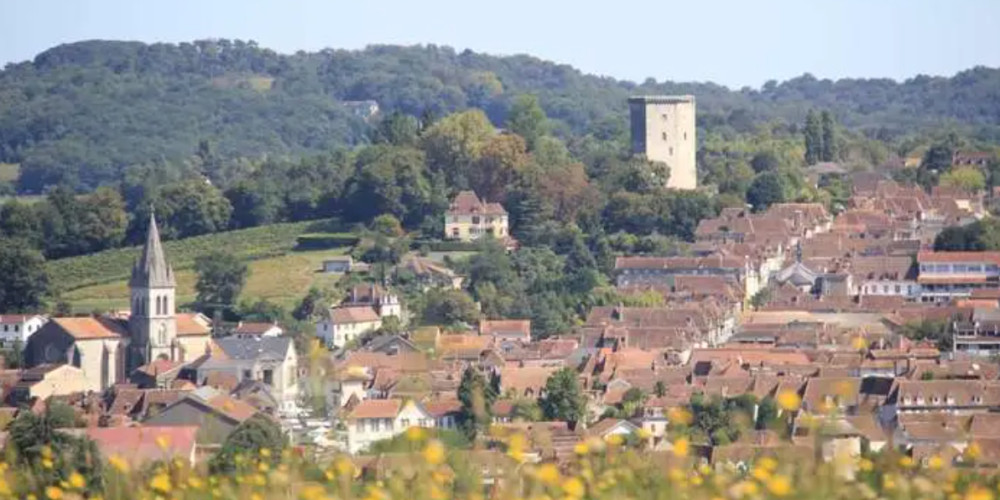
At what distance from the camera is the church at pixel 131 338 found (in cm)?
4094

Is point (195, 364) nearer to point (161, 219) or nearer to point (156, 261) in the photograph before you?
point (156, 261)

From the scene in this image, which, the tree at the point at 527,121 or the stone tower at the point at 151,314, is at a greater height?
the tree at the point at 527,121

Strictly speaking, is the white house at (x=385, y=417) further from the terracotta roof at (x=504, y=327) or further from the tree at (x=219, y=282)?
the tree at (x=219, y=282)

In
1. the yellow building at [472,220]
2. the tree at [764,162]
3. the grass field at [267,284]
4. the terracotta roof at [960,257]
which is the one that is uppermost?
the tree at [764,162]

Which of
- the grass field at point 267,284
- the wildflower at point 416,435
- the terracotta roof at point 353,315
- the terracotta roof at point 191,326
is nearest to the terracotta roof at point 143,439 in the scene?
the wildflower at point 416,435

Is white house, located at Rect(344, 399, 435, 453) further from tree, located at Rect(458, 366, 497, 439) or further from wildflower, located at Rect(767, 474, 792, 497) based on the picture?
wildflower, located at Rect(767, 474, 792, 497)

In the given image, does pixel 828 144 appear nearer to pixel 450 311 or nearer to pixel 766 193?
pixel 766 193

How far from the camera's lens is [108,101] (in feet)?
416

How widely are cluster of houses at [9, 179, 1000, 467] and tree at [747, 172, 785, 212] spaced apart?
1.74 metres

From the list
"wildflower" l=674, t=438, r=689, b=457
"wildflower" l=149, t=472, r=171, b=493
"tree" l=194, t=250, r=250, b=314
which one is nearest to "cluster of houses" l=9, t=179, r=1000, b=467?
"tree" l=194, t=250, r=250, b=314

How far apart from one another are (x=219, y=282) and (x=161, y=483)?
128 feet

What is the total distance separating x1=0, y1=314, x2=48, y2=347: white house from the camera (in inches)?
1778

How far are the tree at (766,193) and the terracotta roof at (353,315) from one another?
550 inches

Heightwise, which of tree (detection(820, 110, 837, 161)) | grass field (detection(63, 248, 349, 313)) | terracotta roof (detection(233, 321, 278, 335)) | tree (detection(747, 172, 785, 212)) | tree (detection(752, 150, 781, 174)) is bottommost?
terracotta roof (detection(233, 321, 278, 335))
